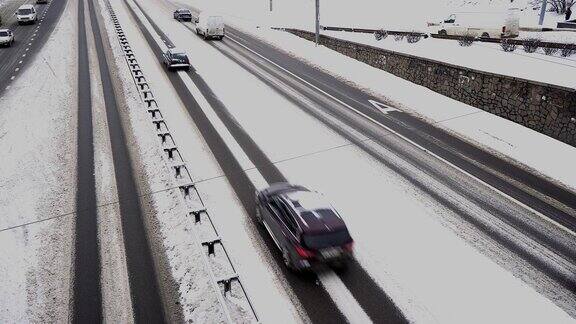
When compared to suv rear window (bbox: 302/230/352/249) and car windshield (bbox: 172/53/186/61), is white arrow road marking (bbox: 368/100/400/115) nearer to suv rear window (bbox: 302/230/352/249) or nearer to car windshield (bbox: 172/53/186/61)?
suv rear window (bbox: 302/230/352/249)

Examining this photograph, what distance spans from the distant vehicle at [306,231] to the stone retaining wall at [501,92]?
1241 centimetres

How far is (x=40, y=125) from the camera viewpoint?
19625 mm

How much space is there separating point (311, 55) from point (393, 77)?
8.02 metres

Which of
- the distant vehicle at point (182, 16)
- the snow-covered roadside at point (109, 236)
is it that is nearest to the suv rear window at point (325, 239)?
the snow-covered roadside at point (109, 236)

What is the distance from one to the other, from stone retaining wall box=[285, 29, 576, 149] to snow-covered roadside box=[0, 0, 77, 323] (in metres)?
18.7

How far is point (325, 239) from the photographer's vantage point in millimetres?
10148

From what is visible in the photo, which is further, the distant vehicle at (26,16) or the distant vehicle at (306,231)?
the distant vehicle at (26,16)

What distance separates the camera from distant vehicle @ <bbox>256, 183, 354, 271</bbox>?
396 inches

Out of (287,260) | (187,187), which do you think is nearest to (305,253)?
(287,260)

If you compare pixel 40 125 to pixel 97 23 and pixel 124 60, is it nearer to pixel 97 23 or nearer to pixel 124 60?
pixel 124 60

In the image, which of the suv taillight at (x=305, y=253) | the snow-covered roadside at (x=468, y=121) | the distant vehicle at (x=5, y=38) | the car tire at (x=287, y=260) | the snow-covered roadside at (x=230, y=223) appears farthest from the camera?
the distant vehicle at (x=5, y=38)

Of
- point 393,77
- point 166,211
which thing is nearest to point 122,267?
point 166,211

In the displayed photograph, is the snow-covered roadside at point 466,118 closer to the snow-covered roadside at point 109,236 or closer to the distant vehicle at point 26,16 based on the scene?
the snow-covered roadside at point 109,236

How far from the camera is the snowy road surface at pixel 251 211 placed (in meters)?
9.84
